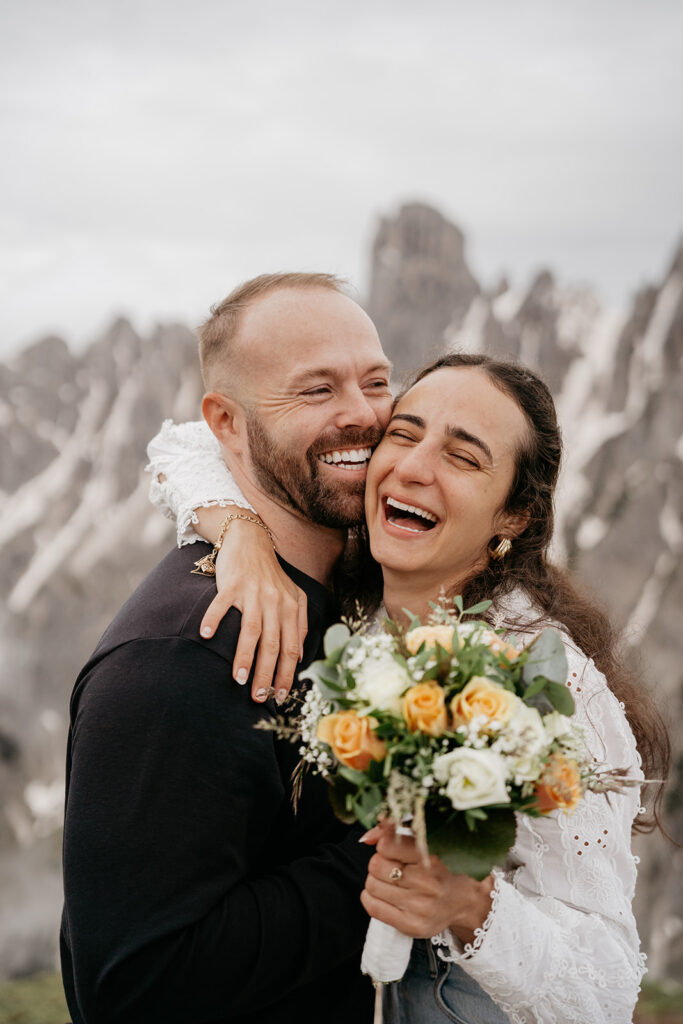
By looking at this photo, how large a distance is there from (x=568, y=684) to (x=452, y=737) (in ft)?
3.92

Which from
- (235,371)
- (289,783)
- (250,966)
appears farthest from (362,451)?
(250,966)

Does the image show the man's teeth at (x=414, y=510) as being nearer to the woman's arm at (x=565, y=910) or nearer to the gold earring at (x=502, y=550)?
the gold earring at (x=502, y=550)

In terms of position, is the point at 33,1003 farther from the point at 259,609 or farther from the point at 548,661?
the point at 548,661

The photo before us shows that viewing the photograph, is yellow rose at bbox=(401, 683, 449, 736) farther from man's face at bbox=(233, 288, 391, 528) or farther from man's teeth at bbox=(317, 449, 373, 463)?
man's teeth at bbox=(317, 449, 373, 463)

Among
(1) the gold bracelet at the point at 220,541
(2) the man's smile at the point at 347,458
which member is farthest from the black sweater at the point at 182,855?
(2) the man's smile at the point at 347,458

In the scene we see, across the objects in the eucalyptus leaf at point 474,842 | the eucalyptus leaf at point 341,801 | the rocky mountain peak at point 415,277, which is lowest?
the rocky mountain peak at point 415,277

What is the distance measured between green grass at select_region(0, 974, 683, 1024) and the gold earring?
471 inches

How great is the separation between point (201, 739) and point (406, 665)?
0.99 meters

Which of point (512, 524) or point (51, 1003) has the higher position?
point (512, 524)

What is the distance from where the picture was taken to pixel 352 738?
219cm

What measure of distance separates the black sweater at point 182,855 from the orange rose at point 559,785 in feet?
3.77

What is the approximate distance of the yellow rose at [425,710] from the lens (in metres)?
2.14

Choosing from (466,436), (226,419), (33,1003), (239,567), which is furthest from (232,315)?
(33,1003)

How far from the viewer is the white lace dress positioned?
2715mm
